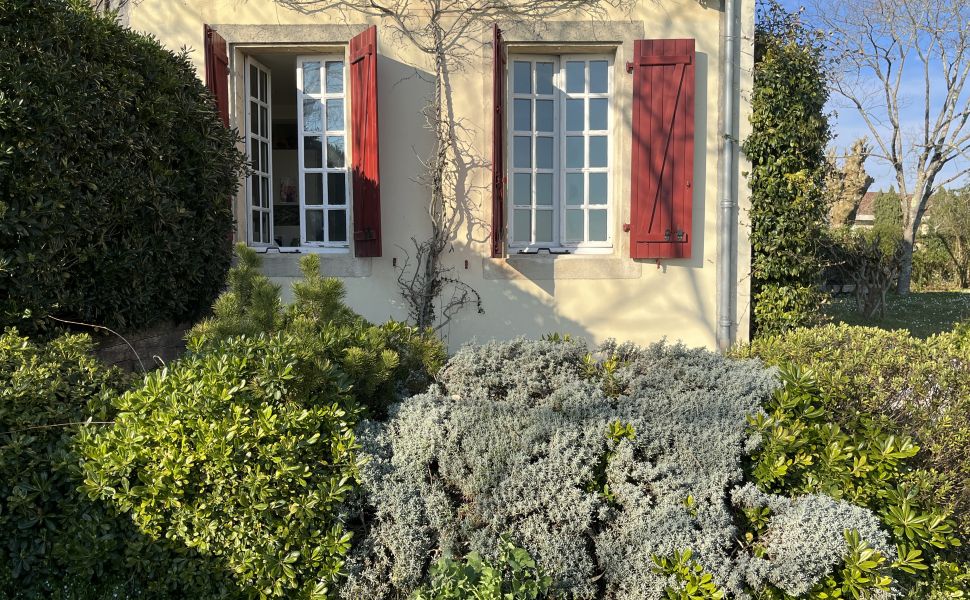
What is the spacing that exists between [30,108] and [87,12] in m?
0.79

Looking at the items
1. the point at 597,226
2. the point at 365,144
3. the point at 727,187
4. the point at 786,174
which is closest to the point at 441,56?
the point at 365,144

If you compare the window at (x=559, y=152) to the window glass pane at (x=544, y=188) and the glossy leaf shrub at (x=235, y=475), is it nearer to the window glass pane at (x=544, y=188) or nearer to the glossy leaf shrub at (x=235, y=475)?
the window glass pane at (x=544, y=188)

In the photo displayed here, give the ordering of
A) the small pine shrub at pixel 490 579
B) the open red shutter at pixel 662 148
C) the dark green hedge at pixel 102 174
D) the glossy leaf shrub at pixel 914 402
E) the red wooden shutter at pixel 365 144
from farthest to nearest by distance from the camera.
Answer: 1. the open red shutter at pixel 662 148
2. the red wooden shutter at pixel 365 144
3. the dark green hedge at pixel 102 174
4. the glossy leaf shrub at pixel 914 402
5. the small pine shrub at pixel 490 579

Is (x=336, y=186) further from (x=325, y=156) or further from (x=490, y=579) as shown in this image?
(x=490, y=579)

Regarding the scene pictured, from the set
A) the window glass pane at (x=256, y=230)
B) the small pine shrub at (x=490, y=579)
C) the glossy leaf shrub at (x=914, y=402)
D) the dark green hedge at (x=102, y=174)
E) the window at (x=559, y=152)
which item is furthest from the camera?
the window glass pane at (x=256, y=230)

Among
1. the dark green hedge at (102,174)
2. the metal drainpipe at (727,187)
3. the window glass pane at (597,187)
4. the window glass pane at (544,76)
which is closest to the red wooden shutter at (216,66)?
the dark green hedge at (102,174)

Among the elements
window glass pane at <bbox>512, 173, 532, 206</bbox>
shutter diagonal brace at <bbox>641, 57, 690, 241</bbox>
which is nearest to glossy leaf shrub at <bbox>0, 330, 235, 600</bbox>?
window glass pane at <bbox>512, 173, 532, 206</bbox>

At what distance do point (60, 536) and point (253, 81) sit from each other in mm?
4819

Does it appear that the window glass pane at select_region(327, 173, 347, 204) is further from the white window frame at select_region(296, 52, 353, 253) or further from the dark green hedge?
the dark green hedge

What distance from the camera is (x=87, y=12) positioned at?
3.31m

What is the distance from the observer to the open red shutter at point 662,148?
5543 mm

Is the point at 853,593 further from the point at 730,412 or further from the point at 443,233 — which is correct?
the point at 443,233

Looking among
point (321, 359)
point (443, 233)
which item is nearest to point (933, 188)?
point (443, 233)

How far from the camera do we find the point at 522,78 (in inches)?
230
